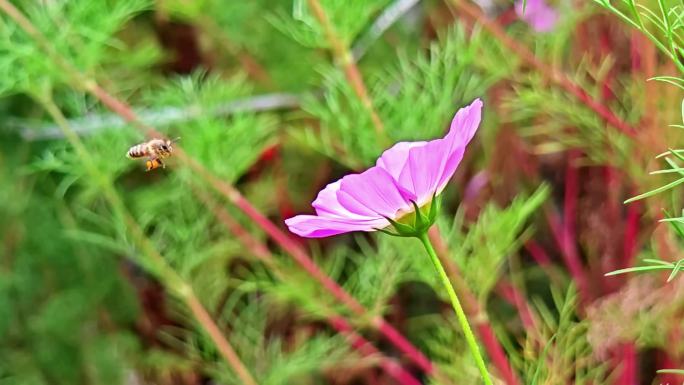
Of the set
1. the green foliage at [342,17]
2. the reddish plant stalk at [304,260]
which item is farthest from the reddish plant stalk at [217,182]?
the green foliage at [342,17]

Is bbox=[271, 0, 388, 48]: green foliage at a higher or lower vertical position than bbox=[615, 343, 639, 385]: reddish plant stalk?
higher

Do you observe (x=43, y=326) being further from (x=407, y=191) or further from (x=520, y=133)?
(x=407, y=191)

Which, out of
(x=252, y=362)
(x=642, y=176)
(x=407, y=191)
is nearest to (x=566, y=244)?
(x=642, y=176)

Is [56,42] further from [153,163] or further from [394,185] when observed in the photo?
[394,185]

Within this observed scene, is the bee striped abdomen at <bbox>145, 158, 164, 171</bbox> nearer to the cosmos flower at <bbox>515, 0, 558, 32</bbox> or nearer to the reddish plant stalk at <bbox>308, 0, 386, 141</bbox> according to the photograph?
the reddish plant stalk at <bbox>308, 0, 386, 141</bbox>

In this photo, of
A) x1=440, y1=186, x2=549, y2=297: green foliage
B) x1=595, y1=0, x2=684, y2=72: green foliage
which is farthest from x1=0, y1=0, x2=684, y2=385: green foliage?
x1=595, y1=0, x2=684, y2=72: green foliage

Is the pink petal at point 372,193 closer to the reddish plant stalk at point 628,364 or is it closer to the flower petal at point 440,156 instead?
the flower petal at point 440,156
